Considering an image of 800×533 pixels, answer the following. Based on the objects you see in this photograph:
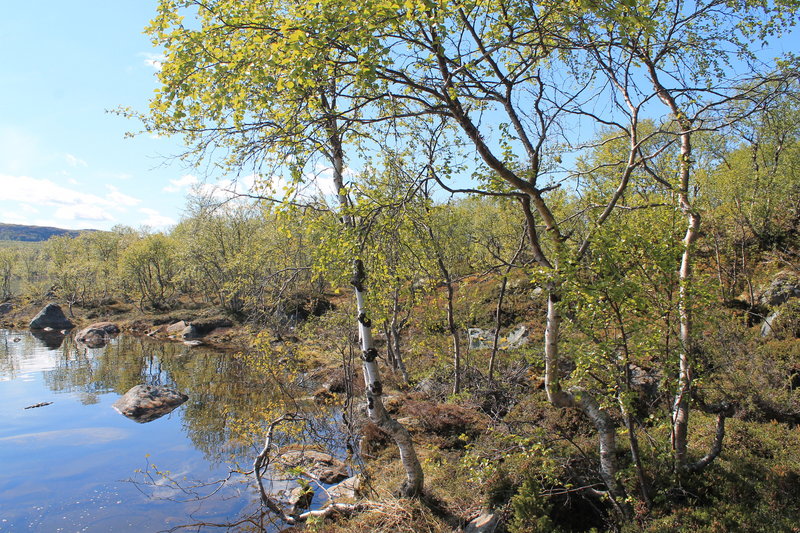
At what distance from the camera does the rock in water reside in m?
16.8

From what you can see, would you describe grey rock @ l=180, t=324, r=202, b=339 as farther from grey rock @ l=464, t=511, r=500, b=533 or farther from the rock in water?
grey rock @ l=464, t=511, r=500, b=533

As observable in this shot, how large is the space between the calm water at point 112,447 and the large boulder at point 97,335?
8951mm

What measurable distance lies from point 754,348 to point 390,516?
1088 centimetres

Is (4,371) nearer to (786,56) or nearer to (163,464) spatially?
(163,464)

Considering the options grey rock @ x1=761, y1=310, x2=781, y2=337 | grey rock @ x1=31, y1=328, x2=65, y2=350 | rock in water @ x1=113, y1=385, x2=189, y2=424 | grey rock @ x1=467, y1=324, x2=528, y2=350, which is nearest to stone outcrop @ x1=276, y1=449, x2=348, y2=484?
rock in water @ x1=113, y1=385, x2=189, y2=424

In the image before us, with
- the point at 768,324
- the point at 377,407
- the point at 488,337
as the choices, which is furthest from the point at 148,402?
the point at 768,324

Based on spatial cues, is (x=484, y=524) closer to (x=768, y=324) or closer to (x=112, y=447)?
(x=768, y=324)

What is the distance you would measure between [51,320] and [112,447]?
1503 inches

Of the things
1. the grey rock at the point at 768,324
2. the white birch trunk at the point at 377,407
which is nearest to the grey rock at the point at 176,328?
the white birch trunk at the point at 377,407

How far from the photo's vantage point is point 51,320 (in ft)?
144

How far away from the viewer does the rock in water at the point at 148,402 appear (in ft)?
55.1

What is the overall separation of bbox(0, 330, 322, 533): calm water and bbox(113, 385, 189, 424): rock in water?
33cm

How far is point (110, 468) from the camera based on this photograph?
1255cm

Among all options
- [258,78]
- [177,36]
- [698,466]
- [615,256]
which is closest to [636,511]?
[698,466]
